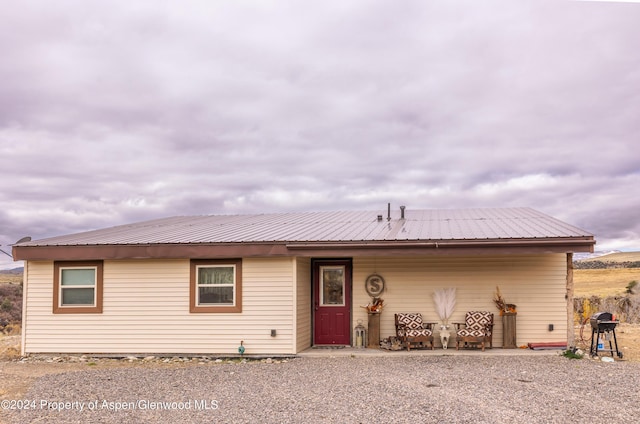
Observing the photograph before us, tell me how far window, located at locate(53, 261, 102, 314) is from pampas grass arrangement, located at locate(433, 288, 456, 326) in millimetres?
7275

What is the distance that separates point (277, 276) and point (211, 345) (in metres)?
1.98

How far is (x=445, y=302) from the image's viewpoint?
534 inches

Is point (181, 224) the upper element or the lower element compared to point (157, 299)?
upper

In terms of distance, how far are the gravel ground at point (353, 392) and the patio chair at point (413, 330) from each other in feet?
3.51

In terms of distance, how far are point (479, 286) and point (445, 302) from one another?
84 centimetres

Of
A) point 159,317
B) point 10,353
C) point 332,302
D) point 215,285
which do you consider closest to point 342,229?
point 332,302

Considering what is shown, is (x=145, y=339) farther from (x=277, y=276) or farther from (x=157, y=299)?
(x=277, y=276)

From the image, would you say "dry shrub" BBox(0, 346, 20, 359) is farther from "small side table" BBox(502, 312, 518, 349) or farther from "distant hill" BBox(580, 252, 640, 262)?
"distant hill" BBox(580, 252, 640, 262)

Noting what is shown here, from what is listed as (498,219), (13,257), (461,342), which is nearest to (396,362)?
(461,342)

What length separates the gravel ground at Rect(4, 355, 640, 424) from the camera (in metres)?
7.61

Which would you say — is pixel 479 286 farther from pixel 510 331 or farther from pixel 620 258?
pixel 620 258

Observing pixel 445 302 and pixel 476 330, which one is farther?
pixel 445 302

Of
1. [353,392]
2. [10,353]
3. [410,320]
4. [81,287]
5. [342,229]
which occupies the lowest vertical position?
[10,353]

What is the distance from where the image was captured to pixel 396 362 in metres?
11.7
